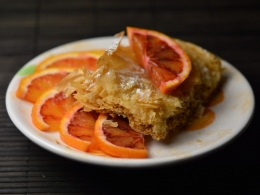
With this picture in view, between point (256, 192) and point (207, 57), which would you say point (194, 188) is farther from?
point (207, 57)

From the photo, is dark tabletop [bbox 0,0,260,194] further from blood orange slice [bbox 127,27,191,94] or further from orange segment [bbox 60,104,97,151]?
blood orange slice [bbox 127,27,191,94]

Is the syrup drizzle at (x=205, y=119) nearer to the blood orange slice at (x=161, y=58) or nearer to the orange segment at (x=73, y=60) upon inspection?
the blood orange slice at (x=161, y=58)

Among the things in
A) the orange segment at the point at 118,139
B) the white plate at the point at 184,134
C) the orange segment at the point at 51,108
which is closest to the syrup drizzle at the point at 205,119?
the white plate at the point at 184,134

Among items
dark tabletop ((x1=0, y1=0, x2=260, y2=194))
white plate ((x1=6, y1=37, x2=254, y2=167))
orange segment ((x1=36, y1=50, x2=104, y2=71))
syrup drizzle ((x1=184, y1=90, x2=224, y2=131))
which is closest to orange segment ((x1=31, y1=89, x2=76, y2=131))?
white plate ((x1=6, y1=37, x2=254, y2=167))

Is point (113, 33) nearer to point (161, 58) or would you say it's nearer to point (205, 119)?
point (161, 58)

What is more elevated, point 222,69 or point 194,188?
point 222,69

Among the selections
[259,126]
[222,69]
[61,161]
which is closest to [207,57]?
[222,69]

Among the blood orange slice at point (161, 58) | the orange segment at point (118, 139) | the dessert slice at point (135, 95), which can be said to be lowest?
the orange segment at point (118, 139)
